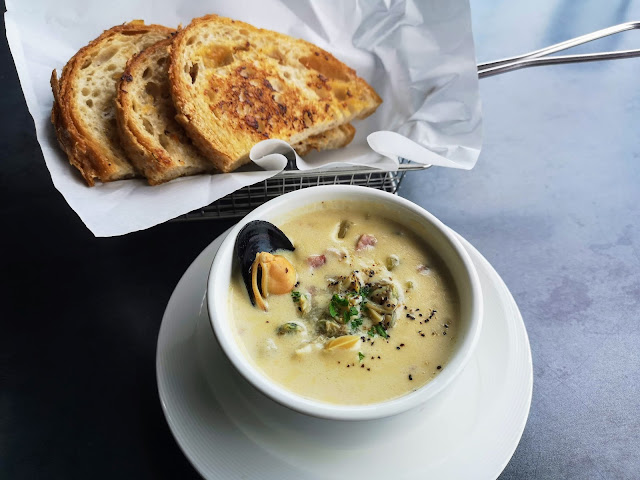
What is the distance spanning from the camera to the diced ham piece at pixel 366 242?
1536 mm

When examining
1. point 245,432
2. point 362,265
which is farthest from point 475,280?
point 245,432

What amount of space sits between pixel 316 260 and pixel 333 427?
1.49 feet

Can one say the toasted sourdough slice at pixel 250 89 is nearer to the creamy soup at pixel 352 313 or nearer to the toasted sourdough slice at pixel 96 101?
the toasted sourdough slice at pixel 96 101

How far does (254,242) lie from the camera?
1.42 meters

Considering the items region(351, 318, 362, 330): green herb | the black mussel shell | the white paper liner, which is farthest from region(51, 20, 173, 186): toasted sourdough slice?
region(351, 318, 362, 330): green herb

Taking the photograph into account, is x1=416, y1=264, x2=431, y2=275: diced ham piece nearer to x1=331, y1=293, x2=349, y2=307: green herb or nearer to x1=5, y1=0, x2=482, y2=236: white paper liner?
x1=331, y1=293, x2=349, y2=307: green herb

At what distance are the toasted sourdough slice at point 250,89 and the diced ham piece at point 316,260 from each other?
2.20 feet

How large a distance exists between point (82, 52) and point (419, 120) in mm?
1327

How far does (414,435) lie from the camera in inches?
50.9

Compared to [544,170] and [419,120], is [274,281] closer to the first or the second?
[419,120]

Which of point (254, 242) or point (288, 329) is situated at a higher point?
point (254, 242)

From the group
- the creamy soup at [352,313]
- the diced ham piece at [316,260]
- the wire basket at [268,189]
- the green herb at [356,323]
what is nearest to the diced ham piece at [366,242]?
the creamy soup at [352,313]

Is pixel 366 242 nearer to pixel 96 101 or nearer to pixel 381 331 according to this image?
pixel 381 331

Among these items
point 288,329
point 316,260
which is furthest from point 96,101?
point 288,329
